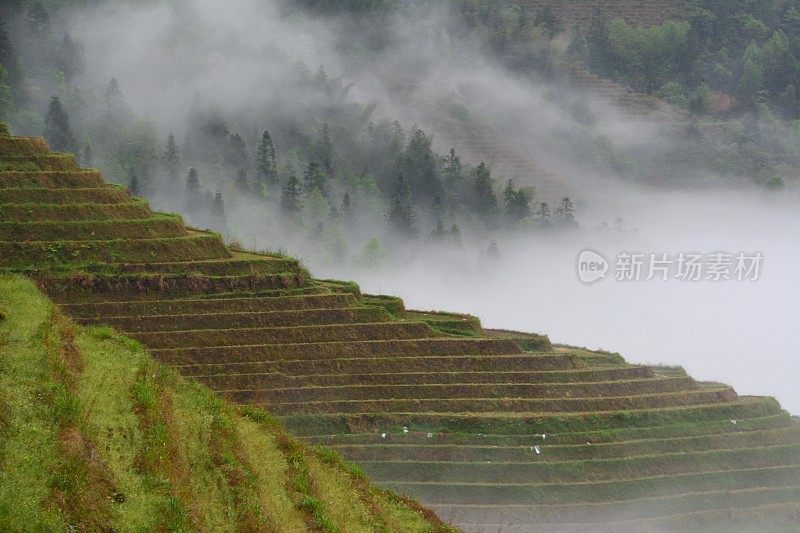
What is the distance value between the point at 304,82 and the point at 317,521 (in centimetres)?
8767

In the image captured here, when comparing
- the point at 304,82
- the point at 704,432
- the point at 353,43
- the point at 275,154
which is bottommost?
the point at 704,432

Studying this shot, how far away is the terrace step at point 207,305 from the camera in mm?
32188

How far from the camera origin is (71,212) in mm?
33438

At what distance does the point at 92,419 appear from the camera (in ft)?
47.9

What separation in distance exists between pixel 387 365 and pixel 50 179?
44.3ft

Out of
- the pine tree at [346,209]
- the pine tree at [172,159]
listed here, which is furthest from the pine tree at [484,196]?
the pine tree at [172,159]

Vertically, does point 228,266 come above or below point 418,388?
above

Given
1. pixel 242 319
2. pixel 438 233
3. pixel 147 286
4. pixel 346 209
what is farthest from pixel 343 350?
pixel 438 233

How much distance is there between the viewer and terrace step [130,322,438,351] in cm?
3238

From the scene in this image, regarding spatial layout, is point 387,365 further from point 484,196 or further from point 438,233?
point 484,196

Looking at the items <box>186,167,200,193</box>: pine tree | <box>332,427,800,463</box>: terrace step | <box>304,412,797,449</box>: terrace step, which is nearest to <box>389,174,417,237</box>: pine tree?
<box>186,167,200,193</box>: pine tree

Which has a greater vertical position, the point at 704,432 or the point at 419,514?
the point at 704,432

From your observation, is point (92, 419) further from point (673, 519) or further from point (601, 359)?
point (601, 359)

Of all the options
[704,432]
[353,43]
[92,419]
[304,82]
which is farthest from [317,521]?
[353,43]
